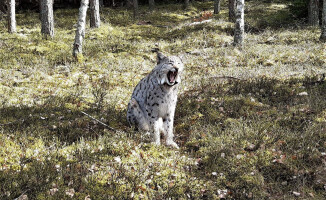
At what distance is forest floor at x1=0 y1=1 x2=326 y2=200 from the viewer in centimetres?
555

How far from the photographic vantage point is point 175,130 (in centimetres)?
844

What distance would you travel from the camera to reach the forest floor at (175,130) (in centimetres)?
555

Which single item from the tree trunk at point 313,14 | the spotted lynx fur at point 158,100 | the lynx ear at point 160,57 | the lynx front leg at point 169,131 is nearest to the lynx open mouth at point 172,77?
the spotted lynx fur at point 158,100

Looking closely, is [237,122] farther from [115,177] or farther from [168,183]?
[115,177]

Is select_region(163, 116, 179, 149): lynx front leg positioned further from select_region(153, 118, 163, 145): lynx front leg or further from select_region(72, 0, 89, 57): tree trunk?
Result: select_region(72, 0, 89, 57): tree trunk

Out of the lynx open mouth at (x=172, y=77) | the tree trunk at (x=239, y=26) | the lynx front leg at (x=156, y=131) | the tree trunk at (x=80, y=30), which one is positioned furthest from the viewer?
the tree trunk at (x=239, y=26)

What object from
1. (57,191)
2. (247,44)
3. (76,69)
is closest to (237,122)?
(57,191)

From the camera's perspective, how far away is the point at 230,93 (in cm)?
1035

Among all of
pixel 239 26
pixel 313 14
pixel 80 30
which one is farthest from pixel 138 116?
pixel 313 14

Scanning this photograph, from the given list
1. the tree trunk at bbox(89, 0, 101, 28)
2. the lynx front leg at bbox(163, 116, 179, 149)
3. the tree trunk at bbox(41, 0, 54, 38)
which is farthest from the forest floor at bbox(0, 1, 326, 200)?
the tree trunk at bbox(89, 0, 101, 28)

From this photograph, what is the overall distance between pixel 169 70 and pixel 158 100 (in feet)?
2.83

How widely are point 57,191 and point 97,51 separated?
11.4 meters

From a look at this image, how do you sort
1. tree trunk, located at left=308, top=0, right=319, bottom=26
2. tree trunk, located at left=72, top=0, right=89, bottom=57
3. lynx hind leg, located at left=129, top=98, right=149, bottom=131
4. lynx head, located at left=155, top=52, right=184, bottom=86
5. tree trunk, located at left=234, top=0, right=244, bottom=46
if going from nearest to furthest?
lynx head, located at left=155, top=52, right=184, bottom=86
lynx hind leg, located at left=129, top=98, right=149, bottom=131
tree trunk, located at left=72, top=0, right=89, bottom=57
tree trunk, located at left=234, top=0, right=244, bottom=46
tree trunk, located at left=308, top=0, right=319, bottom=26

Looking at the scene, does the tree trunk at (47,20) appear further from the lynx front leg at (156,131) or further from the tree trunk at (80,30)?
the lynx front leg at (156,131)
